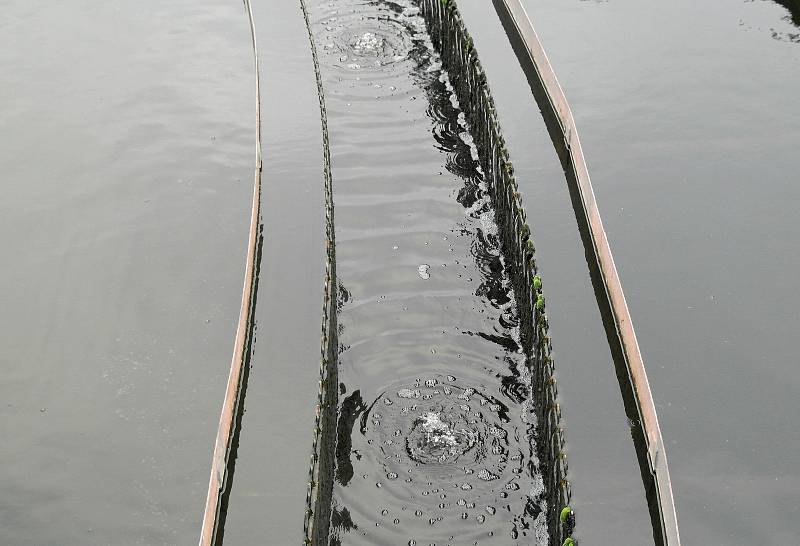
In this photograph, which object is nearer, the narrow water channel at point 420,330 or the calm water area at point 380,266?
the narrow water channel at point 420,330

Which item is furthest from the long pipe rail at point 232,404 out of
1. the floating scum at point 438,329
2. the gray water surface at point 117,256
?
the gray water surface at point 117,256

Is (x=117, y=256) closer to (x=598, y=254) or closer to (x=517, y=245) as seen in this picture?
(x=517, y=245)

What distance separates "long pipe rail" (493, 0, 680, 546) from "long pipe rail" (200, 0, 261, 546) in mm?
5541

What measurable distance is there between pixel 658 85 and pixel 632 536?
39.6 feet

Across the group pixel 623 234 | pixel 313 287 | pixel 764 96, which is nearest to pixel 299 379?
pixel 313 287

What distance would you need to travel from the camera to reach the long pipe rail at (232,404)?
1121 cm

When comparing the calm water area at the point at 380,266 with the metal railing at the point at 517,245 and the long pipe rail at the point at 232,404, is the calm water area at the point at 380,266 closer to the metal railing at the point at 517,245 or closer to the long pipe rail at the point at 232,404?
the long pipe rail at the point at 232,404

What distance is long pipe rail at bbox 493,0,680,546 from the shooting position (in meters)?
11.5

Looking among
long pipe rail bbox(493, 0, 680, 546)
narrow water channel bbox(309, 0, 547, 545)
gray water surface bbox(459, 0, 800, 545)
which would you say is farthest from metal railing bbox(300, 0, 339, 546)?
long pipe rail bbox(493, 0, 680, 546)

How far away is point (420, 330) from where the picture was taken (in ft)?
50.0

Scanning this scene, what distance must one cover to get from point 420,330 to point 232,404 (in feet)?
12.2

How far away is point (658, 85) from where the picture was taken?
66.8ft

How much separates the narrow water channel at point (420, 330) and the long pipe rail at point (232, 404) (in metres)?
1.54

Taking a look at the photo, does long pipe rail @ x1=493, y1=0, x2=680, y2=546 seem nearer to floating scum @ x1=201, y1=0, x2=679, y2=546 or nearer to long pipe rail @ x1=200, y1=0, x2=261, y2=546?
floating scum @ x1=201, y1=0, x2=679, y2=546
